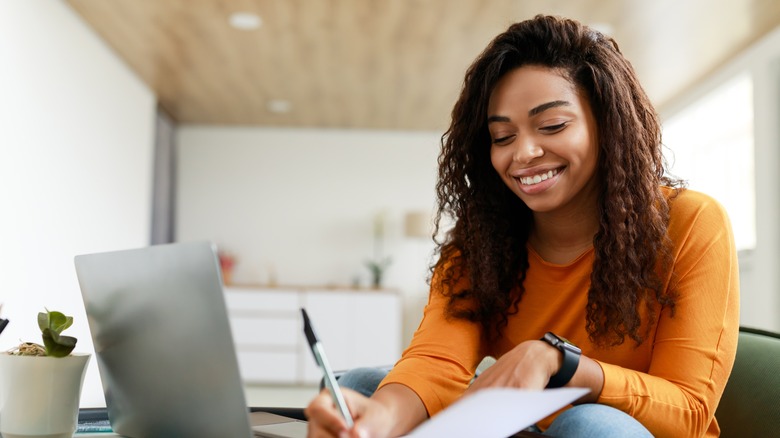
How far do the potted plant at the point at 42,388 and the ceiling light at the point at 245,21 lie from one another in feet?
11.8

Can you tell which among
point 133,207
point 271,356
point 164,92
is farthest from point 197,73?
point 271,356

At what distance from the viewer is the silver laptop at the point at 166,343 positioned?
2.56 ft

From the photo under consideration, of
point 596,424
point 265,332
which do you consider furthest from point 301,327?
point 596,424

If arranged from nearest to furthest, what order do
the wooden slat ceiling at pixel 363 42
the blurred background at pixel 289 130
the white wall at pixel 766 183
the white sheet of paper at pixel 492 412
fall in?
the white sheet of paper at pixel 492 412
the blurred background at pixel 289 130
the wooden slat ceiling at pixel 363 42
the white wall at pixel 766 183

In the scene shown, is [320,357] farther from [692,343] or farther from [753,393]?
[753,393]

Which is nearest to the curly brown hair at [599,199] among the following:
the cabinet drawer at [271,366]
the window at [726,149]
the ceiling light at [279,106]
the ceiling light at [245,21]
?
the ceiling light at [245,21]

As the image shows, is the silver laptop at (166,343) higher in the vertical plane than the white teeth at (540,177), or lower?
lower

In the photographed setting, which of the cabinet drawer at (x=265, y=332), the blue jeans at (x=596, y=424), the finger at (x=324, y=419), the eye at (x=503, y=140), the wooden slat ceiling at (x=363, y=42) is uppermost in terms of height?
the wooden slat ceiling at (x=363, y=42)

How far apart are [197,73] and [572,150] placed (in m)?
4.71

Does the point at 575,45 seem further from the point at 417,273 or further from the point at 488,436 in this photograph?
the point at 417,273

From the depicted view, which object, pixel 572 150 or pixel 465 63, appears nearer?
pixel 572 150

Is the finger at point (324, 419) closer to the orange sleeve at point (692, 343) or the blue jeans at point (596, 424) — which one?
the blue jeans at point (596, 424)

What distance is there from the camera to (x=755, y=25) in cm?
450

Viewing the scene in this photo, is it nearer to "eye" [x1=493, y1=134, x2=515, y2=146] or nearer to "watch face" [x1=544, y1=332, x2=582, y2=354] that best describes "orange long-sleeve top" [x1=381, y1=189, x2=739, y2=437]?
"watch face" [x1=544, y1=332, x2=582, y2=354]
